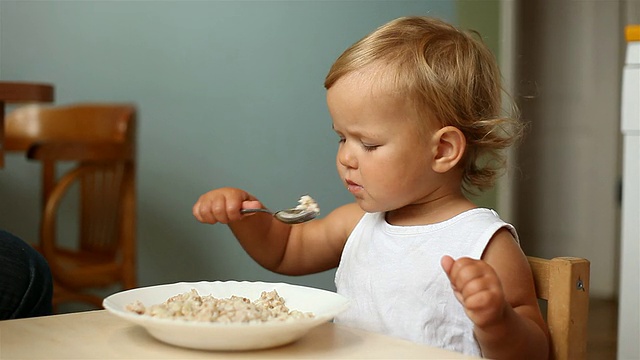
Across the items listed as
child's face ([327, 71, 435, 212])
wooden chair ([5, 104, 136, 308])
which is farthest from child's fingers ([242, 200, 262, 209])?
wooden chair ([5, 104, 136, 308])

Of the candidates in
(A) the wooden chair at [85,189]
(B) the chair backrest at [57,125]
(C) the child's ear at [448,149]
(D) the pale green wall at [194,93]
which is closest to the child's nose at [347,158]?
(C) the child's ear at [448,149]

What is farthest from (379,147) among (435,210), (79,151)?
(79,151)

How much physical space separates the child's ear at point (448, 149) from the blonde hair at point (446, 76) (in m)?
0.02

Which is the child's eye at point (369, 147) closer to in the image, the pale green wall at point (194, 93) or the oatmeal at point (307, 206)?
the oatmeal at point (307, 206)

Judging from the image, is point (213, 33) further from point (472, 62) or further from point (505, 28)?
point (472, 62)

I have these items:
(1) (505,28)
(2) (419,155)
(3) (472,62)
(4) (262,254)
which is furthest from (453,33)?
(1) (505,28)

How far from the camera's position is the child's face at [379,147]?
3.68ft

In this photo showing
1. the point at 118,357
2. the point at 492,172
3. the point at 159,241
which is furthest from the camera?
the point at 159,241

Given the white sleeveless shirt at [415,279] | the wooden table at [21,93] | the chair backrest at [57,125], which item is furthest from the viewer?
the chair backrest at [57,125]

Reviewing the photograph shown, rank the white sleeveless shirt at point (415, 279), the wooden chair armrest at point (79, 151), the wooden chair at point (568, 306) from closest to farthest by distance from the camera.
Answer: the wooden chair at point (568, 306) → the white sleeveless shirt at point (415, 279) → the wooden chair armrest at point (79, 151)

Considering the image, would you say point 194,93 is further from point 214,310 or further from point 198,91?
point 214,310

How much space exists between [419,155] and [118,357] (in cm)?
54

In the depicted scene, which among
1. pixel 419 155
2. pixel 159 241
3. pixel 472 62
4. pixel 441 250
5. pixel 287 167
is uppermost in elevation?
pixel 472 62

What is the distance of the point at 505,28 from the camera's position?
3570mm
